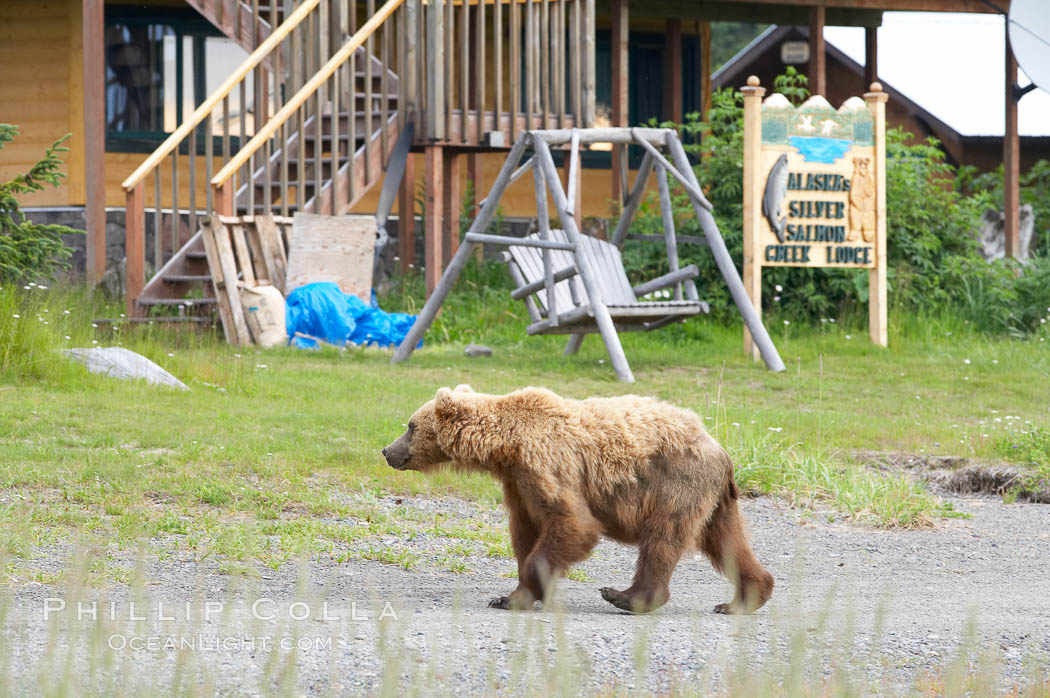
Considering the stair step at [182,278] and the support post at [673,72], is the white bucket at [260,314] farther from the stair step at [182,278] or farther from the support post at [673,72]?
the support post at [673,72]

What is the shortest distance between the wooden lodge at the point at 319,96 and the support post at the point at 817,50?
28 millimetres

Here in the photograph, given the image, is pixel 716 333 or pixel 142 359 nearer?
pixel 142 359

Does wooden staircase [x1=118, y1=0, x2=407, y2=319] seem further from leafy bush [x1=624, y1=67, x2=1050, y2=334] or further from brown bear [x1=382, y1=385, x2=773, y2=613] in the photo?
brown bear [x1=382, y1=385, x2=773, y2=613]

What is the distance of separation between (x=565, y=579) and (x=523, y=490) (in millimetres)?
858

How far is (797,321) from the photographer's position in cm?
1284

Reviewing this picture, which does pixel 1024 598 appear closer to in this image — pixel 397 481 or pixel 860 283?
pixel 397 481

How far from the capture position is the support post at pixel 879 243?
12094 millimetres

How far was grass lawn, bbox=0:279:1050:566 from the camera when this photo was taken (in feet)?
18.2

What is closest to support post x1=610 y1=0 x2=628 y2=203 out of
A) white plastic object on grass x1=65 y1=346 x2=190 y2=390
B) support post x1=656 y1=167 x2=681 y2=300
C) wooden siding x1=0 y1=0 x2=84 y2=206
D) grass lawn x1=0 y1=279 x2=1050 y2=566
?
grass lawn x1=0 y1=279 x2=1050 y2=566

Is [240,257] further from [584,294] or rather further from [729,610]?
[729,610]

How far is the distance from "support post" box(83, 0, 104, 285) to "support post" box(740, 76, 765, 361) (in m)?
5.91

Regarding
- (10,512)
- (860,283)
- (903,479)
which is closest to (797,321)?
(860,283)

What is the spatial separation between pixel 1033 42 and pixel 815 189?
5812 millimetres

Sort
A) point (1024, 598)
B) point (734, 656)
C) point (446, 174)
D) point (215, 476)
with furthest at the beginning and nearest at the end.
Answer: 1. point (446, 174)
2. point (215, 476)
3. point (1024, 598)
4. point (734, 656)
